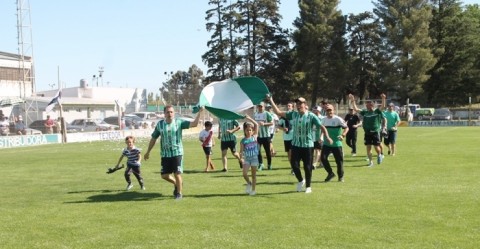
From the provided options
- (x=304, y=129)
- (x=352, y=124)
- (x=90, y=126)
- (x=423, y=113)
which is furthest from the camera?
(x=423, y=113)

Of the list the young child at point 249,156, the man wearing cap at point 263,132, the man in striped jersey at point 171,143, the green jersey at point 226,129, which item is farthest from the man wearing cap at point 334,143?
the man in striped jersey at point 171,143

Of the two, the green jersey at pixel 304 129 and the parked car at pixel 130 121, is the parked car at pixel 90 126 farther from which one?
the green jersey at pixel 304 129

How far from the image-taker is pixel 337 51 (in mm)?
72250

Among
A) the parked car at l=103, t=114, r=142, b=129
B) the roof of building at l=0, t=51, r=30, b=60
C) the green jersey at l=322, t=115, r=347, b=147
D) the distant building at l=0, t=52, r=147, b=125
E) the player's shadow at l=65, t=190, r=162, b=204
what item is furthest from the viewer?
the roof of building at l=0, t=51, r=30, b=60

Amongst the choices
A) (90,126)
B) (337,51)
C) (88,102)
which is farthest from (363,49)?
(90,126)

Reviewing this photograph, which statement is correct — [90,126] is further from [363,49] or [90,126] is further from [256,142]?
[363,49]

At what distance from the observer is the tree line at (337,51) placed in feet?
228

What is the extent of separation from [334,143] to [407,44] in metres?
56.9

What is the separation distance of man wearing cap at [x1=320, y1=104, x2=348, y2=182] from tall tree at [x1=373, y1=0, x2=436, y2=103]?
55715 millimetres

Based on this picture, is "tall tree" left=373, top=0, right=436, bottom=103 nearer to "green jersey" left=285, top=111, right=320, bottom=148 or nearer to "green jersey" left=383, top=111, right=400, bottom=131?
"green jersey" left=383, top=111, right=400, bottom=131

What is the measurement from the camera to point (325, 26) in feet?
230

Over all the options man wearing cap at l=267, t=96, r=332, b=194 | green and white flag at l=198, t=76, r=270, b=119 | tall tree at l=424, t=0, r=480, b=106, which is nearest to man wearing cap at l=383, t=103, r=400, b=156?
green and white flag at l=198, t=76, r=270, b=119

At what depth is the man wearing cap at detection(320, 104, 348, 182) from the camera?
41.7 feet

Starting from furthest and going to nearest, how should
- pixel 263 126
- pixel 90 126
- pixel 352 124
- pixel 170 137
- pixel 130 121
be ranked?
pixel 130 121 < pixel 90 126 < pixel 352 124 < pixel 263 126 < pixel 170 137
